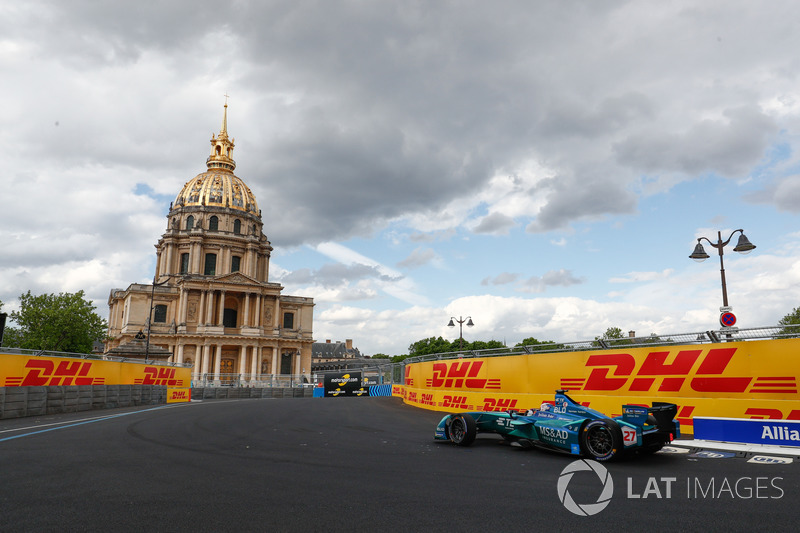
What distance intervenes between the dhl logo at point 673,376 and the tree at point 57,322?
71157mm

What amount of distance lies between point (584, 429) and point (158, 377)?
28.8m

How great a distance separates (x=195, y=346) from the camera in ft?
259

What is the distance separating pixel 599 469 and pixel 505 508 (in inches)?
126

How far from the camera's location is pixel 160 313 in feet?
267

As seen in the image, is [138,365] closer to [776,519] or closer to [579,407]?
[579,407]

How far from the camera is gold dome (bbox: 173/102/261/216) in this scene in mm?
90875

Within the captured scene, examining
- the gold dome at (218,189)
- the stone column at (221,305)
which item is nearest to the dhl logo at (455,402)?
the stone column at (221,305)

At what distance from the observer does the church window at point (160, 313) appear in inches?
3182

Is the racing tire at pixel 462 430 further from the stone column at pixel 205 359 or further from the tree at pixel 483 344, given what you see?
the tree at pixel 483 344

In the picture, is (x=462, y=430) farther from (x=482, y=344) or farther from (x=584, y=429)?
(x=482, y=344)

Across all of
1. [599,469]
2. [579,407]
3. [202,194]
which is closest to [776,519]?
[599,469]

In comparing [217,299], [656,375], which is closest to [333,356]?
[217,299]

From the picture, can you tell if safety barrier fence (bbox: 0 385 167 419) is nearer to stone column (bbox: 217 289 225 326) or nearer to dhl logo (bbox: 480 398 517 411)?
dhl logo (bbox: 480 398 517 411)

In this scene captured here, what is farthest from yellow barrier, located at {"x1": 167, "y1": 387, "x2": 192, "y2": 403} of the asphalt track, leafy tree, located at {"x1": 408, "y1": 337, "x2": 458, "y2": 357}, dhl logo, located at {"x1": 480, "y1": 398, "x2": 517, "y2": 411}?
leafy tree, located at {"x1": 408, "y1": 337, "x2": 458, "y2": 357}
